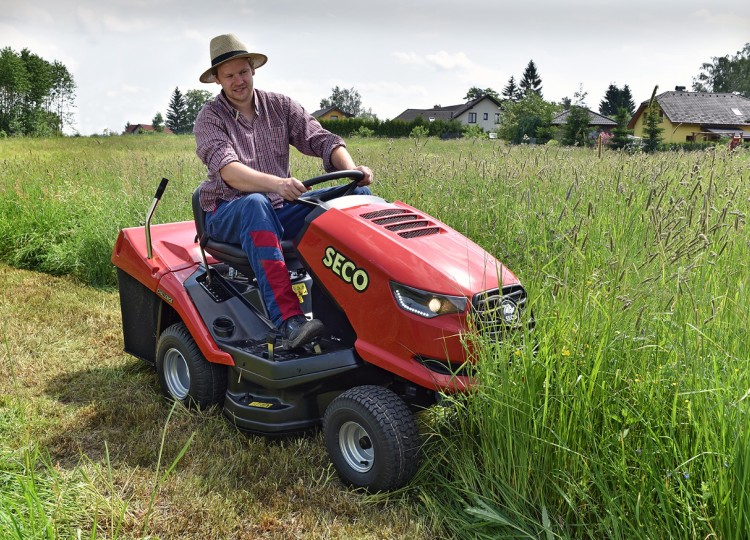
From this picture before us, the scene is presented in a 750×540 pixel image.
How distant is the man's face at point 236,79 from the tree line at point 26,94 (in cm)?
5389

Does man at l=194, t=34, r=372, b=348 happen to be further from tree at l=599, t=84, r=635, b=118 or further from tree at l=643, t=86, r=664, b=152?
tree at l=599, t=84, r=635, b=118

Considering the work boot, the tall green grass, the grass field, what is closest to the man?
the work boot

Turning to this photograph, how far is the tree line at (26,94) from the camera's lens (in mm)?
55500

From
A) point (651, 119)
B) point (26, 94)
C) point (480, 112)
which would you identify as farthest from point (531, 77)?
point (651, 119)

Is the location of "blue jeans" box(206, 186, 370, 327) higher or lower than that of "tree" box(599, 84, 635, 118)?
lower

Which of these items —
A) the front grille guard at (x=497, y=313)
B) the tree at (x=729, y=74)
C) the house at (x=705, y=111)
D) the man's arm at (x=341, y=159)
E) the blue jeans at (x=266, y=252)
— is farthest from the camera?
the tree at (x=729, y=74)

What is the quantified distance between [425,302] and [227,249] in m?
1.12

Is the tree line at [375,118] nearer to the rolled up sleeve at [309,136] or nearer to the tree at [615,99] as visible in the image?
the tree at [615,99]

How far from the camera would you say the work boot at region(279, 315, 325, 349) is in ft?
9.14

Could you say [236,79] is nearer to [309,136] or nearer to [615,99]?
[309,136]

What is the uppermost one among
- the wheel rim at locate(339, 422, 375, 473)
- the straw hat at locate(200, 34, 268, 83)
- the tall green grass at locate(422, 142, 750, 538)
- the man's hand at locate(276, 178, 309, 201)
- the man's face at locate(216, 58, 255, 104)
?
the straw hat at locate(200, 34, 268, 83)

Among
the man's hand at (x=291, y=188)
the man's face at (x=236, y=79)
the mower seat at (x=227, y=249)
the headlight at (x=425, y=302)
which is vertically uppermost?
the man's face at (x=236, y=79)

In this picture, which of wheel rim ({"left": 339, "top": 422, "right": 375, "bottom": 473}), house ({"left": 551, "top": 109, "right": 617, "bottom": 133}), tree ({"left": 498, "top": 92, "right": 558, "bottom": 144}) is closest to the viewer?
wheel rim ({"left": 339, "top": 422, "right": 375, "bottom": 473})

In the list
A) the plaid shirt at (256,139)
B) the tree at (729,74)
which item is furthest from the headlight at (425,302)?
the tree at (729,74)
